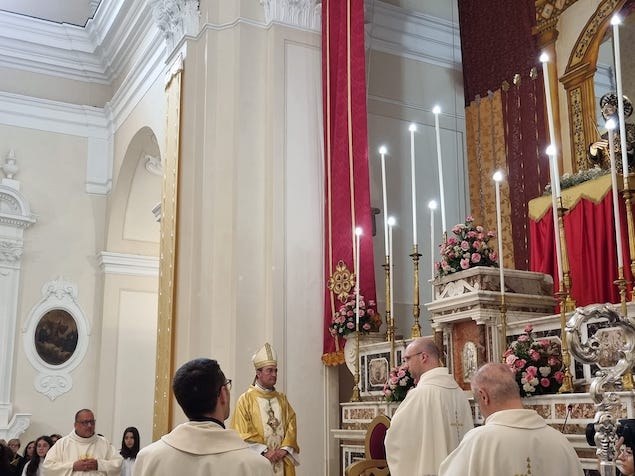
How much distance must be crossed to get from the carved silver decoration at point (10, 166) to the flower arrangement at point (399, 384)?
8.55 metres

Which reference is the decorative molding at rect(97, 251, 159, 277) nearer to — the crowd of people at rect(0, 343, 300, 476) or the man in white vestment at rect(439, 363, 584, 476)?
the crowd of people at rect(0, 343, 300, 476)

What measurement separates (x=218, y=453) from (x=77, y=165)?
11298mm

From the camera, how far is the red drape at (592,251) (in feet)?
19.5

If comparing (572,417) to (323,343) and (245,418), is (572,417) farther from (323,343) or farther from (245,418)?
(323,343)

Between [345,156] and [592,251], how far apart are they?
272cm

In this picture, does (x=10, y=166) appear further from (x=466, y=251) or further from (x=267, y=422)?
(x=466, y=251)

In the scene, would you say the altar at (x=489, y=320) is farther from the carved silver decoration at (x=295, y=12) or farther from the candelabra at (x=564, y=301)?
the carved silver decoration at (x=295, y=12)

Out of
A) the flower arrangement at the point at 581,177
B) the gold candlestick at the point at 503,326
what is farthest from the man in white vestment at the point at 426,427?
the flower arrangement at the point at 581,177

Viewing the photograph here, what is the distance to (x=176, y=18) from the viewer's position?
9320 mm

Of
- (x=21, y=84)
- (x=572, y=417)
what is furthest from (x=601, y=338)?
(x=21, y=84)

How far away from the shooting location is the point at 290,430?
6547mm

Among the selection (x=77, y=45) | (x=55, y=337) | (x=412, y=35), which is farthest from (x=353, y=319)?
(x=77, y=45)

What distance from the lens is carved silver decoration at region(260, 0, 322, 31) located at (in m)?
8.60

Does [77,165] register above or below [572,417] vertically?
above
